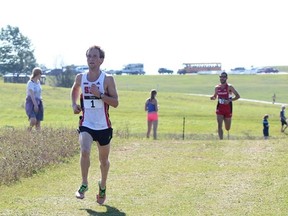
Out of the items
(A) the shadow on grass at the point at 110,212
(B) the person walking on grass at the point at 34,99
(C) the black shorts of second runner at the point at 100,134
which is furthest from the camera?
(B) the person walking on grass at the point at 34,99

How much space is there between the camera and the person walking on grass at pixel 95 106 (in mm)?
8477

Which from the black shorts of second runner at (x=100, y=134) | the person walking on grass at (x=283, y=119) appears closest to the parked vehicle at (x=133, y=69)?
the person walking on grass at (x=283, y=119)

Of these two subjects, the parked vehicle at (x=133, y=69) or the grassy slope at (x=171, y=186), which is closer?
the grassy slope at (x=171, y=186)

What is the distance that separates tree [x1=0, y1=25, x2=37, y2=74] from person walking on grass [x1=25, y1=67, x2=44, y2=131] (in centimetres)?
11428

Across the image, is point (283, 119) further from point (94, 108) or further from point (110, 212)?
point (110, 212)

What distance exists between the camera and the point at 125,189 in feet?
32.2

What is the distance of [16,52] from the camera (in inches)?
5295

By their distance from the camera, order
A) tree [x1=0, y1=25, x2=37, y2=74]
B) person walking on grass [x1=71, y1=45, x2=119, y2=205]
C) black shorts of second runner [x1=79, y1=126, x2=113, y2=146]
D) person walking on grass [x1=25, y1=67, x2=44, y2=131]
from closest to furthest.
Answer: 1. person walking on grass [x1=71, y1=45, x2=119, y2=205]
2. black shorts of second runner [x1=79, y1=126, x2=113, y2=146]
3. person walking on grass [x1=25, y1=67, x2=44, y2=131]
4. tree [x1=0, y1=25, x2=37, y2=74]

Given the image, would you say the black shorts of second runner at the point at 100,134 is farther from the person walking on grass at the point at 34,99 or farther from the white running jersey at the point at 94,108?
the person walking on grass at the point at 34,99

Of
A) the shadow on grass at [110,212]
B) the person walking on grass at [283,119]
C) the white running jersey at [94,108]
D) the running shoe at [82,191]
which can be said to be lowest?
the person walking on grass at [283,119]

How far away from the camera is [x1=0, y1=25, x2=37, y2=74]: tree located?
435 ft

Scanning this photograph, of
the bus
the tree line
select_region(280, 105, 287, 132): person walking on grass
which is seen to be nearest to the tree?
the tree line

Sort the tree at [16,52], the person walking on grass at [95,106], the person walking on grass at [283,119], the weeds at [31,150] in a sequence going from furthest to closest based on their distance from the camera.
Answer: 1. the tree at [16,52]
2. the person walking on grass at [283,119]
3. the weeds at [31,150]
4. the person walking on grass at [95,106]

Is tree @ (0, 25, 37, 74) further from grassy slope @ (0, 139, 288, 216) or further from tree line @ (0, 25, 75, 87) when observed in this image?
grassy slope @ (0, 139, 288, 216)
